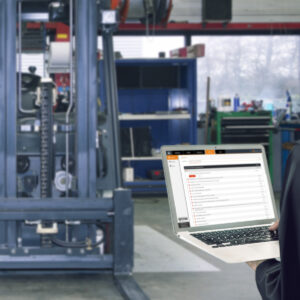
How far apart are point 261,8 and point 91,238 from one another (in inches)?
249

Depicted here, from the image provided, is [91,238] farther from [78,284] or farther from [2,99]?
[2,99]

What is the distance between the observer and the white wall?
8594mm

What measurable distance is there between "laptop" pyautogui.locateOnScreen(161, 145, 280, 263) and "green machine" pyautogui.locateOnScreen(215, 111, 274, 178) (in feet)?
20.0

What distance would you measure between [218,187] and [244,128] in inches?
248

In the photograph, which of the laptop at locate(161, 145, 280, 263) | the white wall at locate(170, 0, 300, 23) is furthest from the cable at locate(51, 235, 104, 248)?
the white wall at locate(170, 0, 300, 23)

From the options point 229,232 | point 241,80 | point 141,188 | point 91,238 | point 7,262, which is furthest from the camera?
point 241,80

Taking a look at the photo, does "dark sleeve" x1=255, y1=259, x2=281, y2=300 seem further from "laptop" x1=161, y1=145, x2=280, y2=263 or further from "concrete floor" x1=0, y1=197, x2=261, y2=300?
"concrete floor" x1=0, y1=197, x2=261, y2=300

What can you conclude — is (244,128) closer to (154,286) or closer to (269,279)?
(154,286)

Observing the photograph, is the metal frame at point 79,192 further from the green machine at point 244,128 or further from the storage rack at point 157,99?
the green machine at point 244,128

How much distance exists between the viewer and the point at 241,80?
876cm

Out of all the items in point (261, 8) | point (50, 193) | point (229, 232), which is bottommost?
point (50, 193)

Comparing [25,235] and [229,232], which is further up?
[229,232]

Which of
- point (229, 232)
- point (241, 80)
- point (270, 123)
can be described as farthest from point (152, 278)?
point (241, 80)

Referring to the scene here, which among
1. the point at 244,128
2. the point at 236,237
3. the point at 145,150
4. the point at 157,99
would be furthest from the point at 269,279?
the point at 157,99
